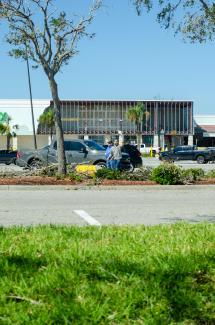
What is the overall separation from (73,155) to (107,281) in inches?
955

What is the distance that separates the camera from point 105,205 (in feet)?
46.2

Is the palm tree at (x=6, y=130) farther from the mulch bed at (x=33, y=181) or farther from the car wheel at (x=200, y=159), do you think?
the mulch bed at (x=33, y=181)

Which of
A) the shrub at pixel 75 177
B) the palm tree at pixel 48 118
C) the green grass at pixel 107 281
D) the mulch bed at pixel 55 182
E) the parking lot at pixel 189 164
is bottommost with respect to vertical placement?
the parking lot at pixel 189 164

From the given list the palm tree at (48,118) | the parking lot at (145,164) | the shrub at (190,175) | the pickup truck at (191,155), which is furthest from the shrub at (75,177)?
the palm tree at (48,118)

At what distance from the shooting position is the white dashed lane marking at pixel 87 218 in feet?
34.4

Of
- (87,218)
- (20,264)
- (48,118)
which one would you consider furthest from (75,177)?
(48,118)

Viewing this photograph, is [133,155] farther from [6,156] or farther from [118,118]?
[118,118]

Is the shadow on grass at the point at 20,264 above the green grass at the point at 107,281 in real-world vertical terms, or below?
above

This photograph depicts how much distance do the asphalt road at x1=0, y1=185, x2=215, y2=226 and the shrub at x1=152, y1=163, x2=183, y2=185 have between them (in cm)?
43

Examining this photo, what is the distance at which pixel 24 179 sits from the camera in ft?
64.8

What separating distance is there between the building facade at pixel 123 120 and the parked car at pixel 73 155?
3309 inches

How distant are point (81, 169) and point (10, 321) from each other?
17337 millimetres

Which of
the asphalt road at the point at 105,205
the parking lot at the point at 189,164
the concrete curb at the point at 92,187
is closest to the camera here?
the asphalt road at the point at 105,205

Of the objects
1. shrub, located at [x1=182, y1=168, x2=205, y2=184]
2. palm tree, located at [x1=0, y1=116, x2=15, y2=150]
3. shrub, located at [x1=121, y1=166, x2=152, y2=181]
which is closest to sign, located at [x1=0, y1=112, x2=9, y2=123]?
palm tree, located at [x1=0, y1=116, x2=15, y2=150]
